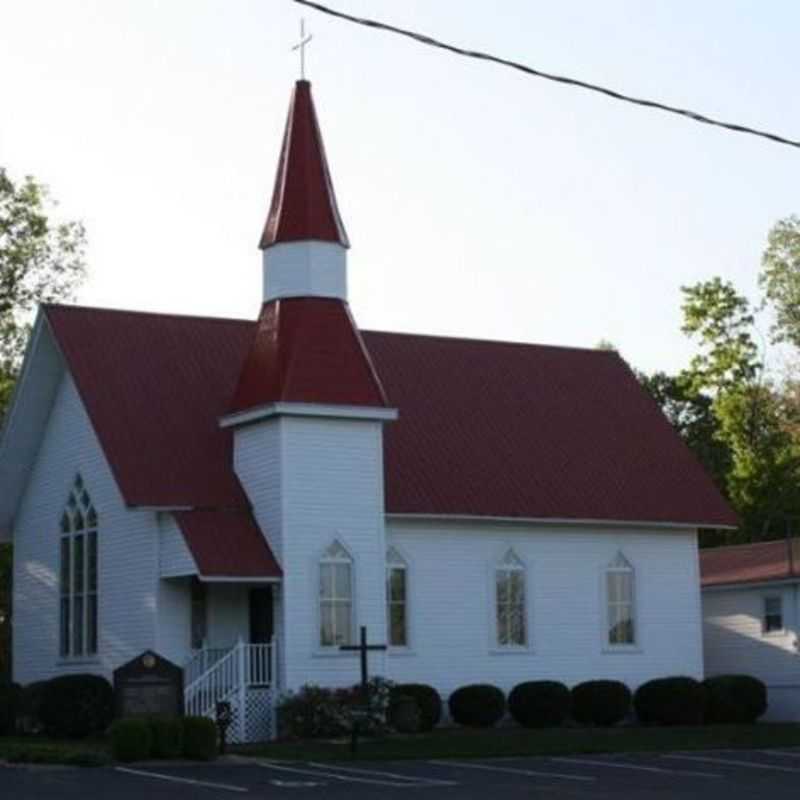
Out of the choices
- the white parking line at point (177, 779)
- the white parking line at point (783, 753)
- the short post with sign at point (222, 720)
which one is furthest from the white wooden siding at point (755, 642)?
the white parking line at point (177, 779)

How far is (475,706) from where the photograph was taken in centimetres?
4138

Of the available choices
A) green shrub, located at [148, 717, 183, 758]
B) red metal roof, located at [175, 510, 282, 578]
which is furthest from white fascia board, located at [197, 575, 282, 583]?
green shrub, located at [148, 717, 183, 758]

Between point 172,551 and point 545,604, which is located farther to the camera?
point 545,604

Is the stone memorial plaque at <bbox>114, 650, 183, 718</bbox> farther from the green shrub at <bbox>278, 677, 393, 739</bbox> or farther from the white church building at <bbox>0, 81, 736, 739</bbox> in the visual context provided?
the green shrub at <bbox>278, 677, 393, 739</bbox>

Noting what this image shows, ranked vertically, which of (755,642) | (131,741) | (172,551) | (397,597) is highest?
(172,551)

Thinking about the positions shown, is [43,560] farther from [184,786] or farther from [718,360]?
[718,360]

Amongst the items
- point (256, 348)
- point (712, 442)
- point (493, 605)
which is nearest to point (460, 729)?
point (493, 605)

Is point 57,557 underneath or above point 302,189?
underneath

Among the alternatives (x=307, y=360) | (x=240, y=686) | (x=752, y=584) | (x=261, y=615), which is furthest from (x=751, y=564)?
(x=240, y=686)

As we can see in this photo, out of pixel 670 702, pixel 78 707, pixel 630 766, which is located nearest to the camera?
pixel 630 766

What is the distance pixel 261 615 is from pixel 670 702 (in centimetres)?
971

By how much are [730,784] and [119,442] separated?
1705 cm

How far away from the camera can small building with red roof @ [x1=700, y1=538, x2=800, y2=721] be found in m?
46.7

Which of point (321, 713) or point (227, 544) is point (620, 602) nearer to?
point (321, 713)
